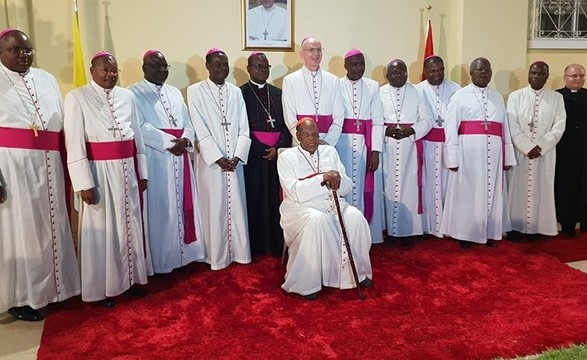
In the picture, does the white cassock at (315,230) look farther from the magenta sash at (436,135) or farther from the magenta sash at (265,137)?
the magenta sash at (436,135)

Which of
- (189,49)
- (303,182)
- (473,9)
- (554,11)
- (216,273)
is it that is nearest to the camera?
(303,182)

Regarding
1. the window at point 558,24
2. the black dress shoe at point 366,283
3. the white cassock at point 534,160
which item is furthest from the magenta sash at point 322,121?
the window at point 558,24

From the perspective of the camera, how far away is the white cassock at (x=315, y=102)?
5352 millimetres

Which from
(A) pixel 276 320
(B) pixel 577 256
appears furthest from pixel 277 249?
(B) pixel 577 256

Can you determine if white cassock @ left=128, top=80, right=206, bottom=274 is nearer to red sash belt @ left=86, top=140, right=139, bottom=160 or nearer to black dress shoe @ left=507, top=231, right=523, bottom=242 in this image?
red sash belt @ left=86, top=140, right=139, bottom=160

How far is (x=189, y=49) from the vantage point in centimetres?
600

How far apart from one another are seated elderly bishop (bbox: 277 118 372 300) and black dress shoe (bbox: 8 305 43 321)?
6.61 feet

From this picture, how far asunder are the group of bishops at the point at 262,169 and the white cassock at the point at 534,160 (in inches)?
0.6

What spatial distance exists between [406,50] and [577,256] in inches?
131

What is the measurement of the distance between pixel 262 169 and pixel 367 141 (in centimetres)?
121

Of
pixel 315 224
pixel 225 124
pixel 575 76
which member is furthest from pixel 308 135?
pixel 575 76

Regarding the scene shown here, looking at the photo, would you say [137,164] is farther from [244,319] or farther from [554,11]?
[554,11]

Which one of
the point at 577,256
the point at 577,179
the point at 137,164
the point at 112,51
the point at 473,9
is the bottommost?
the point at 577,256

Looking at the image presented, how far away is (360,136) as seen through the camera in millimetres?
5586
